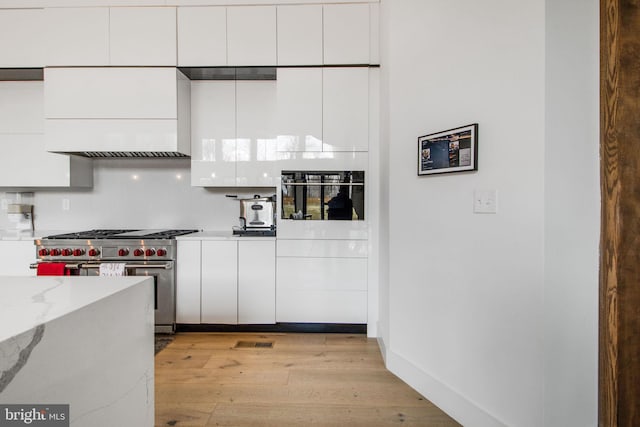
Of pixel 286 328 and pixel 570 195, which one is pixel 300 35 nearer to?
pixel 570 195

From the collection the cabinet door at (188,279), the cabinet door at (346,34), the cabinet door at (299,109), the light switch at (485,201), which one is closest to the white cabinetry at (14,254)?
the cabinet door at (188,279)

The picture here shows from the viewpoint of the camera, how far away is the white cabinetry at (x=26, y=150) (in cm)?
318

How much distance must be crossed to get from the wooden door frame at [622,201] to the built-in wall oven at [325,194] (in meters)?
1.77

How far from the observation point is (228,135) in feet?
10.5

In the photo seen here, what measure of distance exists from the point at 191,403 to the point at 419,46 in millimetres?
2517

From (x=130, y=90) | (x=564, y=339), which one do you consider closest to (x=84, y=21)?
(x=130, y=90)

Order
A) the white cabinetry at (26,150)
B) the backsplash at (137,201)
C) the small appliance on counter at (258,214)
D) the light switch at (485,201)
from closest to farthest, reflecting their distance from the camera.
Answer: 1. the light switch at (485,201)
2. the white cabinetry at (26,150)
3. the small appliance on counter at (258,214)
4. the backsplash at (137,201)

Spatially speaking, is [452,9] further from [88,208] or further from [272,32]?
[88,208]

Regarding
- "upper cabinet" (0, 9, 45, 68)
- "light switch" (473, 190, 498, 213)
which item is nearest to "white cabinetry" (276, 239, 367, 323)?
"light switch" (473, 190, 498, 213)

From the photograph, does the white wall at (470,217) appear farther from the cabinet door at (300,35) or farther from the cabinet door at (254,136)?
the cabinet door at (254,136)

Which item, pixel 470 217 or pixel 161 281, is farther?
pixel 161 281

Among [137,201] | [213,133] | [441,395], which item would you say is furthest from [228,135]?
[441,395]

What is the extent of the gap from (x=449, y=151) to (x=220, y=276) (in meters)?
2.12

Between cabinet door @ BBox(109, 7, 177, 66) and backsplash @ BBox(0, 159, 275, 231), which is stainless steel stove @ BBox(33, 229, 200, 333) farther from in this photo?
cabinet door @ BBox(109, 7, 177, 66)
